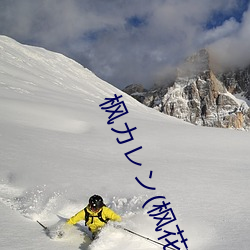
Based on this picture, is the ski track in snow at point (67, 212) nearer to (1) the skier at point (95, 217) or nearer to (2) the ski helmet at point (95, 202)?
(1) the skier at point (95, 217)

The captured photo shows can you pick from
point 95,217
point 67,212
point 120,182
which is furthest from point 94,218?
point 120,182

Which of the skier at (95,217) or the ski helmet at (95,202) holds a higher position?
the ski helmet at (95,202)

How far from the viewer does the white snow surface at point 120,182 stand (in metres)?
5.70

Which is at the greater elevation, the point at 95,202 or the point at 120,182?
the point at 120,182

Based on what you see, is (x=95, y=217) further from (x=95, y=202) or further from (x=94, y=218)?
(x=95, y=202)

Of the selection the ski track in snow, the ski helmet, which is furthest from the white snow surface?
the ski helmet

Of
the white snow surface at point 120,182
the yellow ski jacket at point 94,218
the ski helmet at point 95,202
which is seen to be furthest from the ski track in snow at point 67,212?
the ski helmet at point 95,202

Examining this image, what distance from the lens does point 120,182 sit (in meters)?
8.35

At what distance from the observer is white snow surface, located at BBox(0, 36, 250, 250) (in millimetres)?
5703

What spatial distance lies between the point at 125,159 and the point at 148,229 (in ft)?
15.8

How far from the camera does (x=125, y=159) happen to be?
424 inches

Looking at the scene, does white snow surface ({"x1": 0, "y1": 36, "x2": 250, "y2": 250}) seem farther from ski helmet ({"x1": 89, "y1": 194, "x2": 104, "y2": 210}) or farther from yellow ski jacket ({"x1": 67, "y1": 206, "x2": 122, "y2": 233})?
ski helmet ({"x1": 89, "y1": 194, "x2": 104, "y2": 210})

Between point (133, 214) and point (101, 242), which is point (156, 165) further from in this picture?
point (101, 242)

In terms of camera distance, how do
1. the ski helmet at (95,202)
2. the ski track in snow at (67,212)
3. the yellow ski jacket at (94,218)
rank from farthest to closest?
the yellow ski jacket at (94,218) → the ski helmet at (95,202) → the ski track in snow at (67,212)
